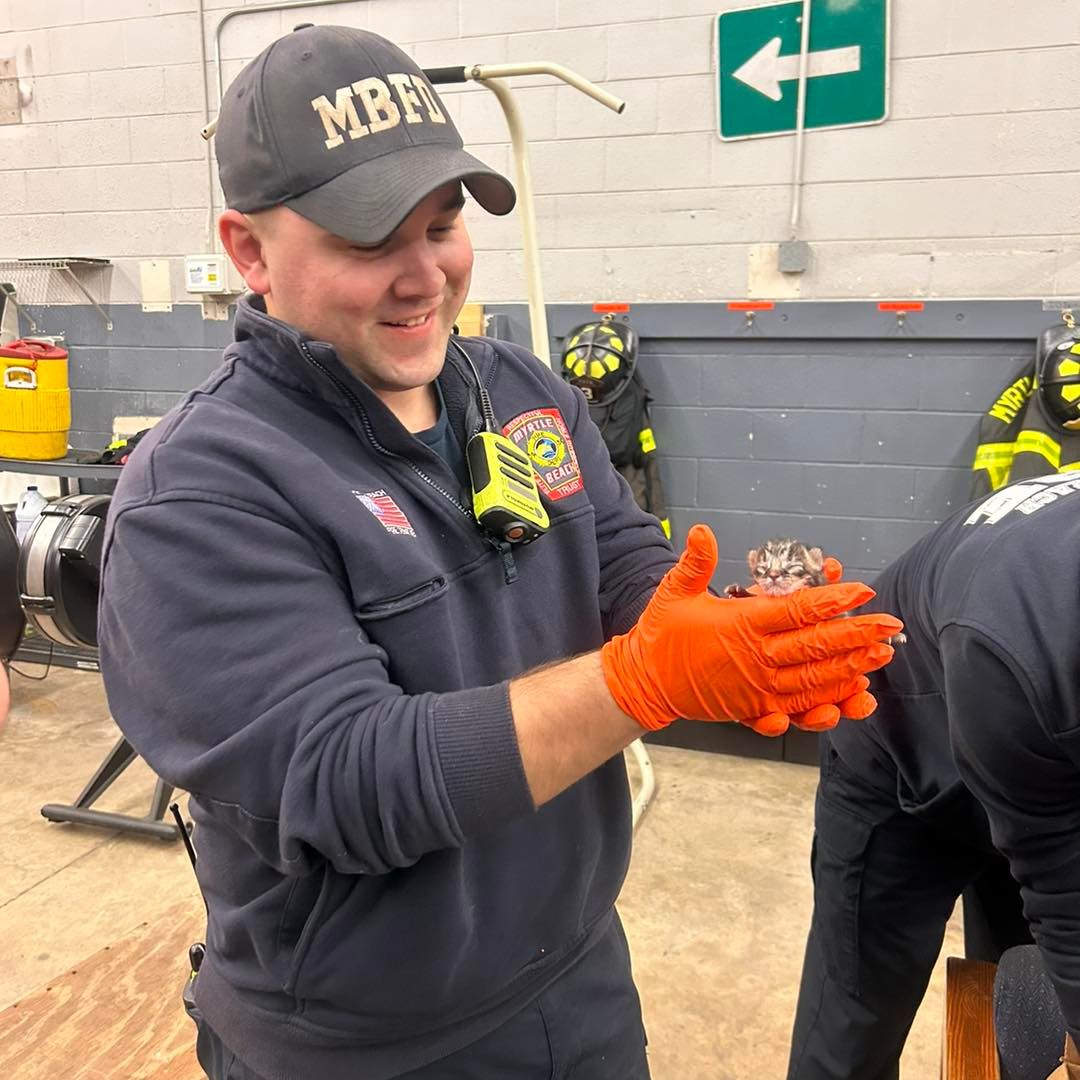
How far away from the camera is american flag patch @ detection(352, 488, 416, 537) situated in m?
0.85

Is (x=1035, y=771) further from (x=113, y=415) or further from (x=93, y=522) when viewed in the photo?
(x=113, y=415)

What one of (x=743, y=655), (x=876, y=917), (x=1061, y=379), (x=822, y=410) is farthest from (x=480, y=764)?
(x=822, y=410)

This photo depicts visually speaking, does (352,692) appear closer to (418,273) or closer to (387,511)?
(387,511)

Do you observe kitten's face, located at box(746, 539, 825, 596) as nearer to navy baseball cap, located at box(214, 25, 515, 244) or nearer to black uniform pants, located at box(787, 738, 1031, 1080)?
black uniform pants, located at box(787, 738, 1031, 1080)

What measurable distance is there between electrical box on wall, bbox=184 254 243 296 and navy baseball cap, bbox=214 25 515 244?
130 inches

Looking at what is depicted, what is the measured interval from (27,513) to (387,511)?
105 inches

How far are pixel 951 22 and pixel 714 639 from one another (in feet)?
10.3

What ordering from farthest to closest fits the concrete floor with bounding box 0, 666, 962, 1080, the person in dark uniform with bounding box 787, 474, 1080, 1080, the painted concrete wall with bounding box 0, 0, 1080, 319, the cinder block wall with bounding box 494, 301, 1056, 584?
the cinder block wall with bounding box 494, 301, 1056, 584
the painted concrete wall with bounding box 0, 0, 1080, 319
the concrete floor with bounding box 0, 666, 962, 1080
the person in dark uniform with bounding box 787, 474, 1080, 1080

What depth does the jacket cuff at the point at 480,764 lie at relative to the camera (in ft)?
2.38

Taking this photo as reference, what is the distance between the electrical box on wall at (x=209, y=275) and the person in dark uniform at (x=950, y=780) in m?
3.36

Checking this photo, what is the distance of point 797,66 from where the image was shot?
3180 mm

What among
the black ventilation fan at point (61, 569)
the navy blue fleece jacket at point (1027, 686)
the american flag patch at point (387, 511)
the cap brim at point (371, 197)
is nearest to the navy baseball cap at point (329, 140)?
the cap brim at point (371, 197)

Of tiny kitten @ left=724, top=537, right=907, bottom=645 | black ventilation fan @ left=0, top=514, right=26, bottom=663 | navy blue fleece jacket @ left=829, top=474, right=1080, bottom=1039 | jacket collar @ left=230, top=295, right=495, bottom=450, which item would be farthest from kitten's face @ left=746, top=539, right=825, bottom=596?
black ventilation fan @ left=0, top=514, right=26, bottom=663

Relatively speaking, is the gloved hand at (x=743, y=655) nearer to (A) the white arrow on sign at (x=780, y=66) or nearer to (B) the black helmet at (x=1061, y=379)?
(B) the black helmet at (x=1061, y=379)
